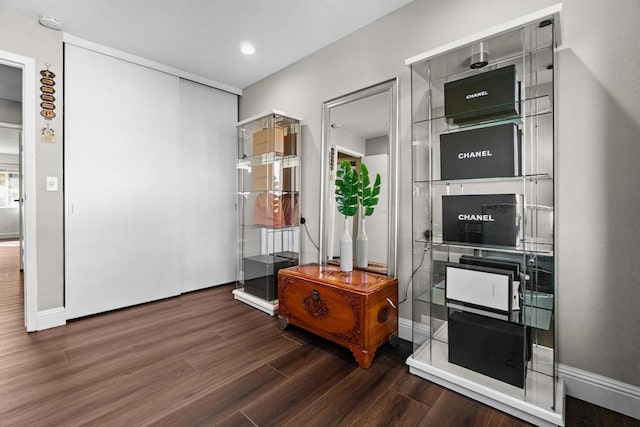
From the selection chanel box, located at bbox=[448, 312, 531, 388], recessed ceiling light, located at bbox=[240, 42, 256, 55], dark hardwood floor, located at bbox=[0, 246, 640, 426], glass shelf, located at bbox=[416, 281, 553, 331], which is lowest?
dark hardwood floor, located at bbox=[0, 246, 640, 426]

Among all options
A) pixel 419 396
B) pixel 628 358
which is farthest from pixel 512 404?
pixel 628 358

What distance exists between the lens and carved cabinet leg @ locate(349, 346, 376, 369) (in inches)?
74.4

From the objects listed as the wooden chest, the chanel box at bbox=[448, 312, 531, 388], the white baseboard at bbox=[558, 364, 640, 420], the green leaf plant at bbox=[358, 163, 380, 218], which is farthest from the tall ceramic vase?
the white baseboard at bbox=[558, 364, 640, 420]

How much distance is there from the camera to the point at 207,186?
3645mm

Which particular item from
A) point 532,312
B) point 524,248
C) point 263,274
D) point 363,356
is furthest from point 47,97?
point 532,312

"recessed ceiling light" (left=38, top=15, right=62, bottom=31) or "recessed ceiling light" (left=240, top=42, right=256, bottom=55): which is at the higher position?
"recessed ceiling light" (left=240, top=42, right=256, bottom=55)

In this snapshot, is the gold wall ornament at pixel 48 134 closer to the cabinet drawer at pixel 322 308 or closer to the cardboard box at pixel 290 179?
the cardboard box at pixel 290 179

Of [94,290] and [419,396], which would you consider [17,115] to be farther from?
[419,396]

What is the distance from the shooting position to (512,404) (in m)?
1.45

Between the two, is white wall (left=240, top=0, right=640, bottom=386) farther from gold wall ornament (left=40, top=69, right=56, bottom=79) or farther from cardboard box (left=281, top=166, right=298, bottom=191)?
gold wall ornament (left=40, top=69, right=56, bottom=79)

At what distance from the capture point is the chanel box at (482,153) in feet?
5.12

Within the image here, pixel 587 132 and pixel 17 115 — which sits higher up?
pixel 17 115

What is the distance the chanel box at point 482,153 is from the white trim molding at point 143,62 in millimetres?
2982

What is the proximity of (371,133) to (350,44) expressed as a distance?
871mm
